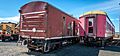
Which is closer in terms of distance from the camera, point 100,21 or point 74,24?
point 100,21

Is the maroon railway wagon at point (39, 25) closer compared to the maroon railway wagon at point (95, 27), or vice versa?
the maroon railway wagon at point (39, 25)

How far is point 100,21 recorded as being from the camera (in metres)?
16.5

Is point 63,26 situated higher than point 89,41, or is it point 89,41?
point 63,26

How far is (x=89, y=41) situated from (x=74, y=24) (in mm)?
2587

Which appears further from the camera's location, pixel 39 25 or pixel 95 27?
pixel 95 27

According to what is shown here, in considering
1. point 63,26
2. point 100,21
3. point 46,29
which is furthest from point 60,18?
point 100,21

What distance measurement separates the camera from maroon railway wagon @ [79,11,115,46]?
16453 mm

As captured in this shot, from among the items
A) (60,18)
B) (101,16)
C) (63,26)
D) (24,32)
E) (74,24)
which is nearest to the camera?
(24,32)

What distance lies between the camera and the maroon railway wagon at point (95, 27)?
16.5 meters

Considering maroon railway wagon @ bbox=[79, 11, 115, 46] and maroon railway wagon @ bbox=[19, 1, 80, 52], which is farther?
maroon railway wagon @ bbox=[79, 11, 115, 46]

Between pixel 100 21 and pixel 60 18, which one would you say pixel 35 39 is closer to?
pixel 60 18

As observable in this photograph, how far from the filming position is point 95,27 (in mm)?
16594

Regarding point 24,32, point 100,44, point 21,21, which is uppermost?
point 21,21

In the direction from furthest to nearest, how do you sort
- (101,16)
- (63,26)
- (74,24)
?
(74,24) < (101,16) < (63,26)
